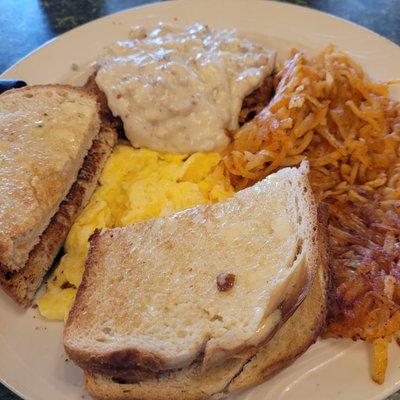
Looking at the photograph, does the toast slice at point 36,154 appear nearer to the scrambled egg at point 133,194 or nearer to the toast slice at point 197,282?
the scrambled egg at point 133,194

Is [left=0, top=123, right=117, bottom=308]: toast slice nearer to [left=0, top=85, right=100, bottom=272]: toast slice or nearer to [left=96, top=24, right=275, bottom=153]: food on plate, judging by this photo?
[left=0, top=85, right=100, bottom=272]: toast slice

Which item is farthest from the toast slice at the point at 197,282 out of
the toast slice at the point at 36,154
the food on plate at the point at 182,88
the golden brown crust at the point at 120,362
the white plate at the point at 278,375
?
the food on plate at the point at 182,88

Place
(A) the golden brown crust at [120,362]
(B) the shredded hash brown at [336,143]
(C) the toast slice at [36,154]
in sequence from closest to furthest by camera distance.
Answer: (A) the golden brown crust at [120,362]
(C) the toast slice at [36,154]
(B) the shredded hash brown at [336,143]

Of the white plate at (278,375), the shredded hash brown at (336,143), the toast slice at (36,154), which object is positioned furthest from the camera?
the shredded hash brown at (336,143)

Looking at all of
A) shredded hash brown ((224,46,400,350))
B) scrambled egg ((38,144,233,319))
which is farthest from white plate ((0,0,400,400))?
shredded hash brown ((224,46,400,350))

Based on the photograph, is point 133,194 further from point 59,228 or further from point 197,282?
point 197,282

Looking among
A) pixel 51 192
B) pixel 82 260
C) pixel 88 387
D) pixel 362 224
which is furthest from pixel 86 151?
pixel 362 224

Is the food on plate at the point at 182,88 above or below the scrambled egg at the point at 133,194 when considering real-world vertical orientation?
above

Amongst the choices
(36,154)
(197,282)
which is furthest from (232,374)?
(36,154)

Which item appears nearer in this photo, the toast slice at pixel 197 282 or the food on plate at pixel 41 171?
the toast slice at pixel 197 282
